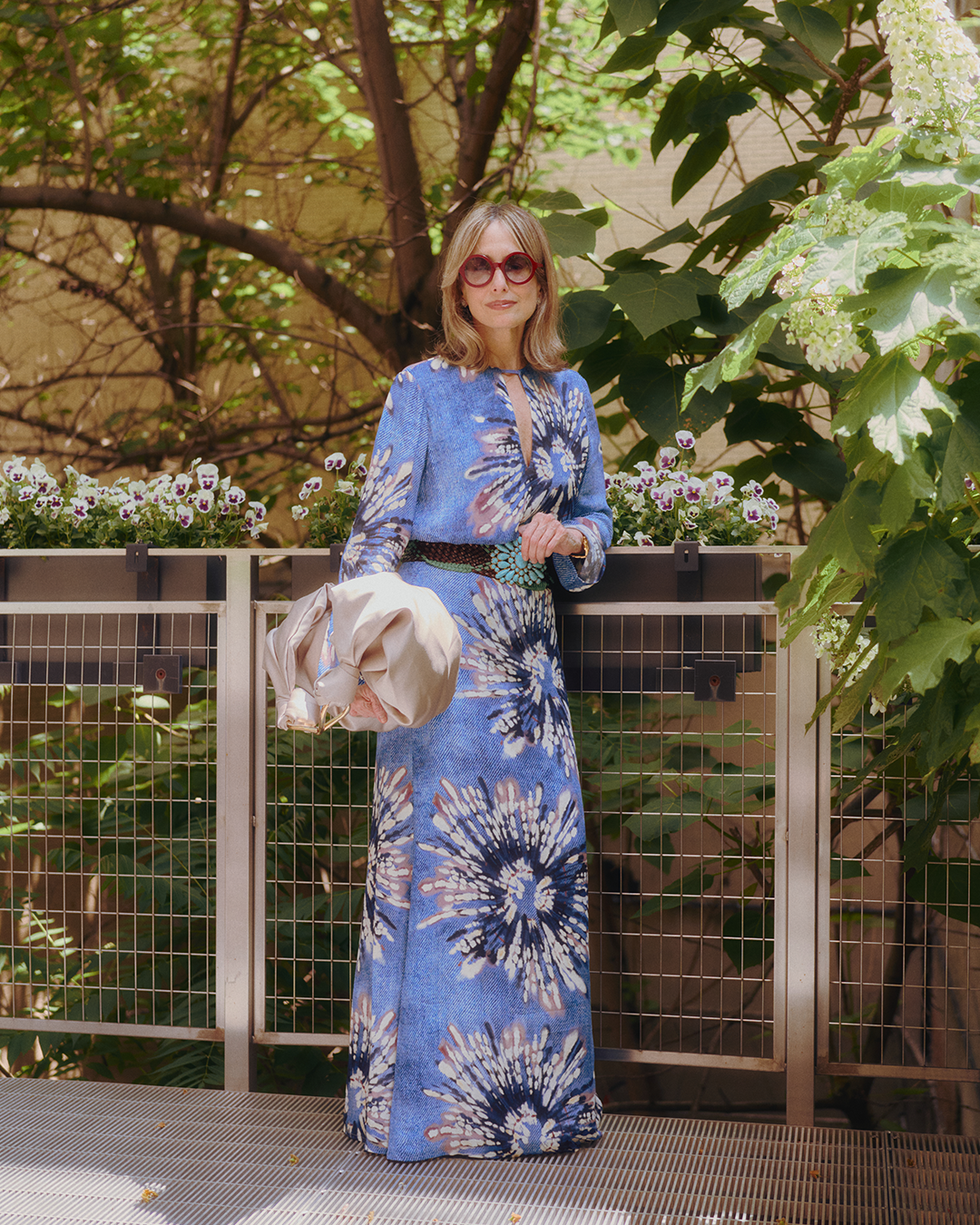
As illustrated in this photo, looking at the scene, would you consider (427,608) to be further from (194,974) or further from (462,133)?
(462,133)

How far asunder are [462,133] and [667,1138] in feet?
11.8

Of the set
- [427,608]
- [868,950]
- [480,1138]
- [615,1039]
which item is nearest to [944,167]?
[427,608]

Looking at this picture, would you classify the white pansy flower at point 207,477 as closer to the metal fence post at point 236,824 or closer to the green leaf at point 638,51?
the metal fence post at point 236,824

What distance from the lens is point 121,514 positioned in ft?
9.29

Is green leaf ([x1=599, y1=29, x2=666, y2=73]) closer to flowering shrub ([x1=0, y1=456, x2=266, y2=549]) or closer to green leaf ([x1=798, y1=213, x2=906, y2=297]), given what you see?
flowering shrub ([x1=0, y1=456, x2=266, y2=549])

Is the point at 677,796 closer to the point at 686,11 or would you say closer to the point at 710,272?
the point at 710,272

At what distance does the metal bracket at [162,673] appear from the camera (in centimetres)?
258

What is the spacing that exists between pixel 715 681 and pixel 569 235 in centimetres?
137

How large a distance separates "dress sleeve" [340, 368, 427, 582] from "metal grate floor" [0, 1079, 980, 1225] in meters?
1.05

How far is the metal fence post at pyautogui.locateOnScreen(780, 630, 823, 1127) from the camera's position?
236cm

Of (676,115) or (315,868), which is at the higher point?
(676,115)

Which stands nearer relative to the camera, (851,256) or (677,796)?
(851,256)

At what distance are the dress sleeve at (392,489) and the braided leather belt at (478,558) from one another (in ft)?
0.22

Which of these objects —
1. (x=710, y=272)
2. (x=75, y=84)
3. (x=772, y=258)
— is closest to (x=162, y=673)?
(x=772, y=258)
